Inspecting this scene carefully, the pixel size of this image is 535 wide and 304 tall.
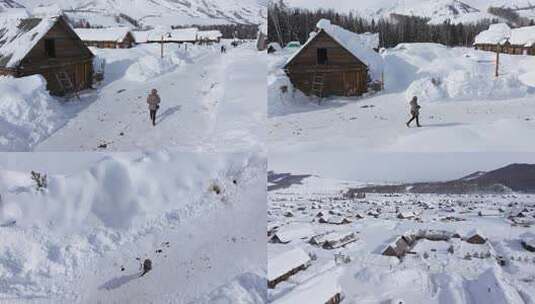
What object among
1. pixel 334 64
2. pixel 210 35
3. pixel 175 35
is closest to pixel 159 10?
pixel 175 35

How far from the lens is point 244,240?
3312 mm

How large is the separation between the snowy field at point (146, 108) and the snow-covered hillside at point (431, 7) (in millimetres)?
464

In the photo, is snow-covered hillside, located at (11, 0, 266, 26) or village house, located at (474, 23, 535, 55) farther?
snow-covered hillside, located at (11, 0, 266, 26)

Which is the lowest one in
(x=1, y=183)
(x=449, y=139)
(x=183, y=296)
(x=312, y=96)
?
(x=183, y=296)

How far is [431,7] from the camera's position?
2859 mm

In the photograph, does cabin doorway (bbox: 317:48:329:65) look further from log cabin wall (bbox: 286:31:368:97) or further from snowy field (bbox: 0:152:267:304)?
snowy field (bbox: 0:152:267:304)

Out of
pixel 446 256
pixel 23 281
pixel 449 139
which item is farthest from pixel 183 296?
pixel 449 139

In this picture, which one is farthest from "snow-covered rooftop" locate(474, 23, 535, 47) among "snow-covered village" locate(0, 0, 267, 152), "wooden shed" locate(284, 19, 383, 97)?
"snow-covered village" locate(0, 0, 267, 152)

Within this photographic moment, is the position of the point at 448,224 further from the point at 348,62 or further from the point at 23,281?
the point at 23,281

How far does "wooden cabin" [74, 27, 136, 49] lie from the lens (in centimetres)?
293

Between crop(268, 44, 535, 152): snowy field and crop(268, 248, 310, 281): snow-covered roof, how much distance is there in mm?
521

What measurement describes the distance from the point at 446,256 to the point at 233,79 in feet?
4.42

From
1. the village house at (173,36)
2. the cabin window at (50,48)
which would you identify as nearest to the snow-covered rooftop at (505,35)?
the village house at (173,36)

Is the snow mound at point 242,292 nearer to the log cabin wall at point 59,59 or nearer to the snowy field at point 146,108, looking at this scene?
the snowy field at point 146,108
